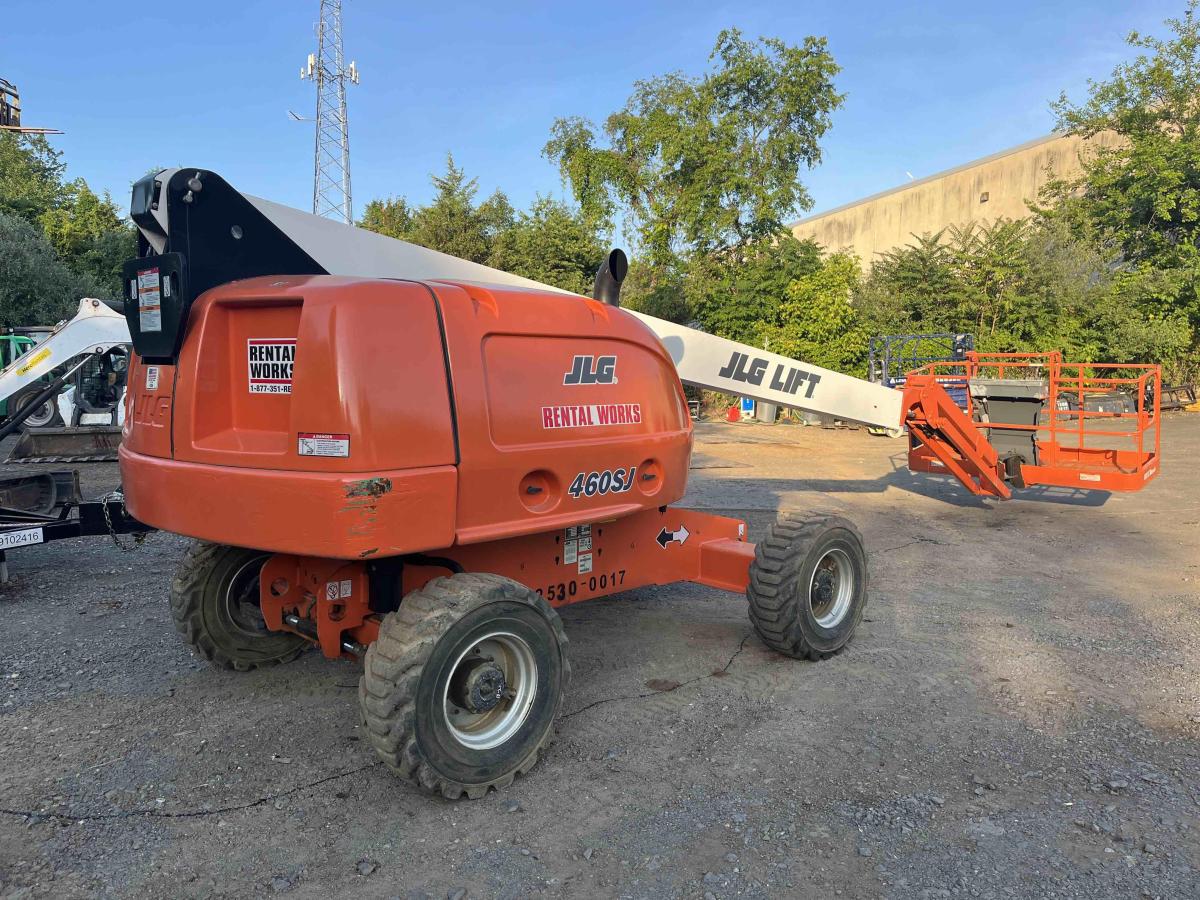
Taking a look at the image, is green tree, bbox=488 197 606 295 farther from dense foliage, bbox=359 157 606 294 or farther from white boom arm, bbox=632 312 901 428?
white boom arm, bbox=632 312 901 428

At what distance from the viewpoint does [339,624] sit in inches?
148

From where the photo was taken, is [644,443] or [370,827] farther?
[644,443]

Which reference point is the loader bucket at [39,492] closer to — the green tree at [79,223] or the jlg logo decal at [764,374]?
the jlg logo decal at [764,374]

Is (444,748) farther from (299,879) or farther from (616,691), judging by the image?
(616,691)

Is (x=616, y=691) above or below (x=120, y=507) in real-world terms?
below

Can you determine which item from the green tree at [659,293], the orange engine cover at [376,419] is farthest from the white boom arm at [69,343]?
the green tree at [659,293]

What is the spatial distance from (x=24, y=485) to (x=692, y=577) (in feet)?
19.1

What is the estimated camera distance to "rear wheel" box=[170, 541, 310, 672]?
14.5ft

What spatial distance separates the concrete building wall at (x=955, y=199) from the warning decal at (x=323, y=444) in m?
25.5

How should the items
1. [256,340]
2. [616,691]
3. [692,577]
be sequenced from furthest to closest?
[692,577], [616,691], [256,340]

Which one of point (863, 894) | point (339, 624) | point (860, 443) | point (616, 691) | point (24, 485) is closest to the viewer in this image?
point (863, 894)

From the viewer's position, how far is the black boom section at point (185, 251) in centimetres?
346

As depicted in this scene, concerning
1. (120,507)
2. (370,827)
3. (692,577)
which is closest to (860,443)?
(692,577)

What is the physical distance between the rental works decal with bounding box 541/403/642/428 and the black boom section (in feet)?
4.71
